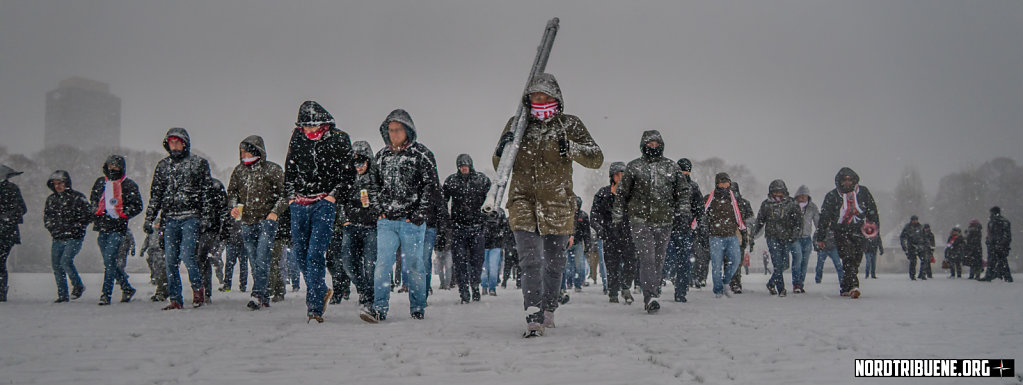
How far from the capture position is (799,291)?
11734mm

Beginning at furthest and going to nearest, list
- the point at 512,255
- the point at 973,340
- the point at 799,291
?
the point at 512,255 → the point at 799,291 → the point at 973,340

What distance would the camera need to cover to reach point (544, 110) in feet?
18.7

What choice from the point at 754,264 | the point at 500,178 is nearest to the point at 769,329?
the point at 500,178

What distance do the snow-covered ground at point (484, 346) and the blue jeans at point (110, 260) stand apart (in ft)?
4.91

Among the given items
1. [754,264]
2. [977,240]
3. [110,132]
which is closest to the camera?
[977,240]

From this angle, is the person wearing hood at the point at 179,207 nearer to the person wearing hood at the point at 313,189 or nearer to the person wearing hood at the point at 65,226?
the person wearing hood at the point at 313,189

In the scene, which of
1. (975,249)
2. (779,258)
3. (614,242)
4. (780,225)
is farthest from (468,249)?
(975,249)

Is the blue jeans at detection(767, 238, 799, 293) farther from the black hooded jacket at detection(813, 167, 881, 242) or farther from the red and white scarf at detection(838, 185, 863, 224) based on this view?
the red and white scarf at detection(838, 185, 863, 224)

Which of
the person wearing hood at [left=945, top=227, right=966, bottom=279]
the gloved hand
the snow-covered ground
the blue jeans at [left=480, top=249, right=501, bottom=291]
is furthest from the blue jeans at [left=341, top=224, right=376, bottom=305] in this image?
the person wearing hood at [left=945, top=227, right=966, bottom=279]

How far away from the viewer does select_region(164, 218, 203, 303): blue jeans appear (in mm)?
7859

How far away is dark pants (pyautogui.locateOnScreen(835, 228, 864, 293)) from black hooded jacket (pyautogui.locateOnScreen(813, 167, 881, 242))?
2cm

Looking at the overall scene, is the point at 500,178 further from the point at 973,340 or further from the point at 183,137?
the point at 183,137

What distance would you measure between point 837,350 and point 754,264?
52.2 m

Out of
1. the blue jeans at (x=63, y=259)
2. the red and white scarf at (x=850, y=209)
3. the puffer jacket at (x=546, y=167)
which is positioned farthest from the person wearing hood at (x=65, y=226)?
the red and white scarf at (x=850, y=209)
